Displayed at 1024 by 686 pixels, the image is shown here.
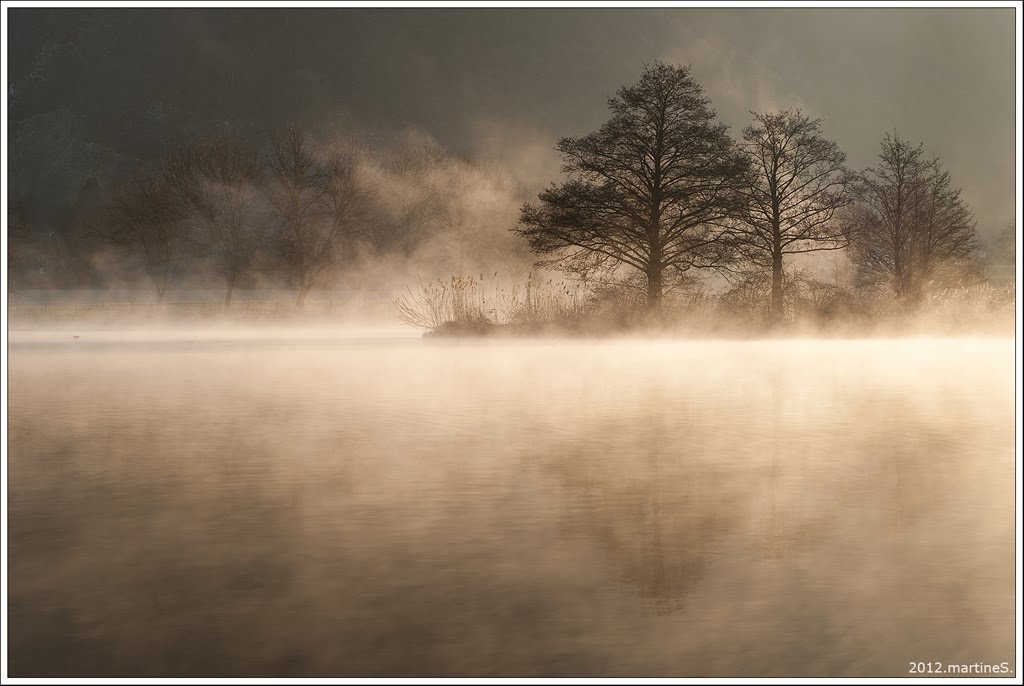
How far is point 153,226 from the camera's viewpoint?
7269 centimetres

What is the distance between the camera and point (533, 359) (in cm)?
2498

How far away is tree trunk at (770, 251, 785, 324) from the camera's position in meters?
37.2

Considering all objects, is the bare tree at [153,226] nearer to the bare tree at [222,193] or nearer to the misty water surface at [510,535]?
the bare tree at [222,193]

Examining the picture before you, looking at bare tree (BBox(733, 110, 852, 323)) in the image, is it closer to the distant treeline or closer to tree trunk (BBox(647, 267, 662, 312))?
the distant treeline

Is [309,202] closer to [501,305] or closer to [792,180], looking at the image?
[501,305]

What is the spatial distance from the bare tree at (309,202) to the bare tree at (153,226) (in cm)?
673

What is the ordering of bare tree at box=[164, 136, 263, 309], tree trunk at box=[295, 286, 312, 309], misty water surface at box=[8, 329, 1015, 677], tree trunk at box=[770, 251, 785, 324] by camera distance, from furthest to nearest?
1. bare tree at box=[164, 136, 263, 309]
2. tree trunk at box=[295, 286, 312, 309]
3. tree trunk at box=[770, 251, 785, 324]
4. misty water surface at box=[8, 329, 1015, 677]

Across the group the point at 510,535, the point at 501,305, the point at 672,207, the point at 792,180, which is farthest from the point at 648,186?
the point at 510,535

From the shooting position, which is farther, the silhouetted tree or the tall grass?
the silhouetted tree

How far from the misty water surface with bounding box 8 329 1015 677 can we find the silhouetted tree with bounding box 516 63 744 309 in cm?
2073

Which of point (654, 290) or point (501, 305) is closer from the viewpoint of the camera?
point (501, 305)

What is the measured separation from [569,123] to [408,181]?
11640 centimetres

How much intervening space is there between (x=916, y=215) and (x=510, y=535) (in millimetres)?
41404

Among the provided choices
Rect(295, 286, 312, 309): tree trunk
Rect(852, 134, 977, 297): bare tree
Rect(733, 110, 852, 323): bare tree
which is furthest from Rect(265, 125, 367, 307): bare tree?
Rect(733, 110, 852, 323): bare tree
